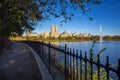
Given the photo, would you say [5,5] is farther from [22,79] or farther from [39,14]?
[22,79]

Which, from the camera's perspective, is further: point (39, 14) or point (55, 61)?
point (39, 14)

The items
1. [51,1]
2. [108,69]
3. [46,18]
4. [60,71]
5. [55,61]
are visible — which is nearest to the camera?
[108,69]

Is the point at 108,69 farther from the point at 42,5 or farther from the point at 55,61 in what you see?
the point at 42,5

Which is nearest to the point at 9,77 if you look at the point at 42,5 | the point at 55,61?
the point at 55,61

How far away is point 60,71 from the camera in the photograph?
368 inches

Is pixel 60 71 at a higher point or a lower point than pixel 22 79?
higher

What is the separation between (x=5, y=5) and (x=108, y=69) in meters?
20.7

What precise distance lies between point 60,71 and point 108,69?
5486 millimetres

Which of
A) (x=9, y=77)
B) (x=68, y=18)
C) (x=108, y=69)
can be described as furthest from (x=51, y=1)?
(x=108, y=69)

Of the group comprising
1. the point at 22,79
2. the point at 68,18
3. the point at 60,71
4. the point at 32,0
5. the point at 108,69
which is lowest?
the point at 22,79

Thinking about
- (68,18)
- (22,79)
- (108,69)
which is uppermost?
(68,18)

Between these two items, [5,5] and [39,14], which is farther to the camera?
[5,5]

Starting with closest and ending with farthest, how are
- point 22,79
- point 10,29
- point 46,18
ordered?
1. point 22,79
2. point 46,18
3. point 10,29

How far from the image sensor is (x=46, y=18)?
23.4 meters
